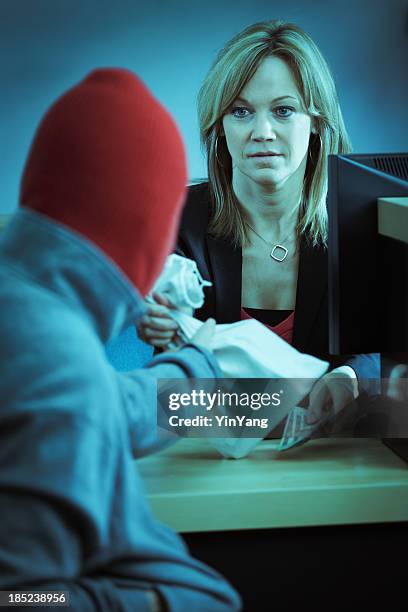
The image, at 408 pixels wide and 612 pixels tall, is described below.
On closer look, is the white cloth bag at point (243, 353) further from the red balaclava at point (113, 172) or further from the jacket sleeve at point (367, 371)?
the red balaclava at point (113, 172)

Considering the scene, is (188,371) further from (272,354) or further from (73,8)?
(73,8)

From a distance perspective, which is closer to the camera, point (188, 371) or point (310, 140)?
point (188, 371)

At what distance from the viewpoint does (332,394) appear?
47.6 inches

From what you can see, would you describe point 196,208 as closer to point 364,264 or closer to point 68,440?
point 364,264

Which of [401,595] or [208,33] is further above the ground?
[208,33]

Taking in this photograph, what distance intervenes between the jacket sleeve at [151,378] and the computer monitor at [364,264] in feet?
0.78

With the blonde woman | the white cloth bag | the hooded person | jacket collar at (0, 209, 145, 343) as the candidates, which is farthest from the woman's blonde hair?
jacket collar at (0, 209, 145, 343)

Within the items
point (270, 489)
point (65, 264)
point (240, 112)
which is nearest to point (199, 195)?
point (240, 112)

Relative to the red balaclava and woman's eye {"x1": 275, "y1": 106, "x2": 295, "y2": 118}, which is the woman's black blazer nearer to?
woman's eye {"x1": 275, "y1": 106, "x2": 295, "y2": 118}

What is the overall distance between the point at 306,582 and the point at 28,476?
0.53 metres

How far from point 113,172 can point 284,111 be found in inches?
→ 19.9

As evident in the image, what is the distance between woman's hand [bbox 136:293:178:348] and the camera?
113 cm

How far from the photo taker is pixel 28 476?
0.68m

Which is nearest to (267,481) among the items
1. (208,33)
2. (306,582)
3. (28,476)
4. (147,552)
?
(306,582)
